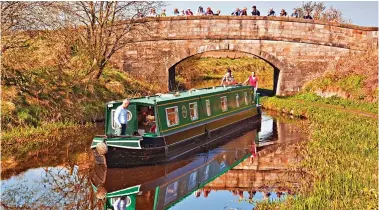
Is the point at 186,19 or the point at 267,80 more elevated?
the point at 186,19

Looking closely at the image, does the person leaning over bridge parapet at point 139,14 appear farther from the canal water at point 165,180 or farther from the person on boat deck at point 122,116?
the person on boat deck at point 122,116

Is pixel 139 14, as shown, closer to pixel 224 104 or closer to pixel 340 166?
pixel 224 104

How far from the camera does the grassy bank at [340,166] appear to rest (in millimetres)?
5561

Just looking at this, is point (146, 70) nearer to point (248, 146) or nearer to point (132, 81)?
point (132, 81)

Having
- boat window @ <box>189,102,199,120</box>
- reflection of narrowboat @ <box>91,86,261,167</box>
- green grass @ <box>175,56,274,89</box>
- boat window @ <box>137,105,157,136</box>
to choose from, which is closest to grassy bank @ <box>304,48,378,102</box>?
reflection of narrowboat @ <box>91,86,261,167</box>

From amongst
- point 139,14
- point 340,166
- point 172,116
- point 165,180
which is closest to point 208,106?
point 172,116

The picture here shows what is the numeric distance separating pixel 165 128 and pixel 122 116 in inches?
37.8

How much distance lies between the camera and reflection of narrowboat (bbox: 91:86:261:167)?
27.1ft

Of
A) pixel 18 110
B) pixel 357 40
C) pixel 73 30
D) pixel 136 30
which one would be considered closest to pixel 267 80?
pixel 357 40

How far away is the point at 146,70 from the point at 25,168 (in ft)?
37.7

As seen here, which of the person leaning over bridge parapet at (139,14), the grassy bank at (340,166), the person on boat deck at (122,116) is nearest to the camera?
the grassy bank at (340,166)

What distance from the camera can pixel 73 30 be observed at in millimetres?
16156

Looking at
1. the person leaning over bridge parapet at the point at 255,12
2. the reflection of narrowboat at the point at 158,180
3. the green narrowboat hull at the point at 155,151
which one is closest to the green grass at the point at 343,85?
the person leaning over bridge parapet at the point at 255,12

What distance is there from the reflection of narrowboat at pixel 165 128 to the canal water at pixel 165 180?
0.26 meters
